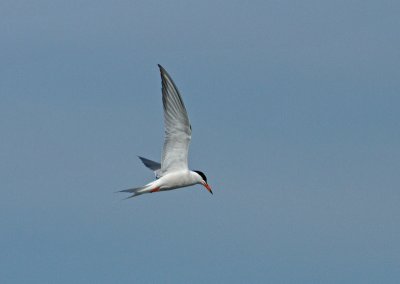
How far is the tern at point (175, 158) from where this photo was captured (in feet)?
122

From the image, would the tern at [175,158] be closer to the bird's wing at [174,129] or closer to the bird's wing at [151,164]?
the bird's wing at [174,129]

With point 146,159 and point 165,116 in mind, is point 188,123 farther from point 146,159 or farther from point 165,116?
point 146,159

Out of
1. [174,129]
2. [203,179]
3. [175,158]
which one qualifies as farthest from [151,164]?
[174,129]

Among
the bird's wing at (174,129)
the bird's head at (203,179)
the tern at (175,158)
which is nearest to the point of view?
the bird's wing at (174,129)

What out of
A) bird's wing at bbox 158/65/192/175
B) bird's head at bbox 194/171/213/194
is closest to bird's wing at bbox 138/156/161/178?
bird's head at bbox 194/171/213/194

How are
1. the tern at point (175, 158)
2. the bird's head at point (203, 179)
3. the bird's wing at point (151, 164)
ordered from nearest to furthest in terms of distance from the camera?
the tern at point (175, 158), the bird's head at point (203, 179), the bird's wing at point (151, 164)

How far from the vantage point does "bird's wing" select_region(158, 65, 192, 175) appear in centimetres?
3606

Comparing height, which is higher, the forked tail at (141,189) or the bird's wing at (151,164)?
the bird's wing at (151,164)

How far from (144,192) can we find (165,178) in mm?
844

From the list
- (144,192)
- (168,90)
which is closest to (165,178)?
(144,192)

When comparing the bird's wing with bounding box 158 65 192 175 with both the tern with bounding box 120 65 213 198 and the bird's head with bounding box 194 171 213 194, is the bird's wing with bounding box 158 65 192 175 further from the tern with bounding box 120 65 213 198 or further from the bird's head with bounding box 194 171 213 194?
the bird's head with bounding box 194 171 213 194

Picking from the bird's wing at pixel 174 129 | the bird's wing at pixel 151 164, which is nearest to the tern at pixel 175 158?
the bird's wing at pixel 174 129

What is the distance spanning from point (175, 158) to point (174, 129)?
1113 mm

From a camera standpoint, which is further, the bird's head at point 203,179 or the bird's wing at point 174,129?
the bird's head at point 203,179
